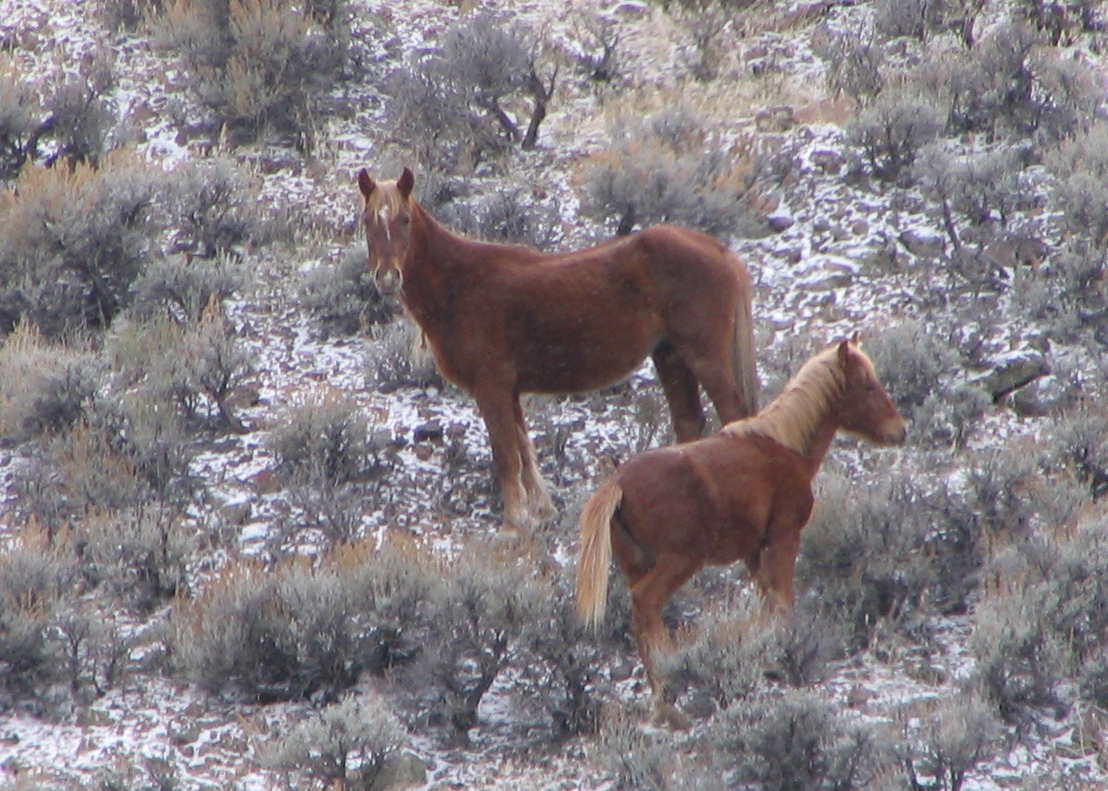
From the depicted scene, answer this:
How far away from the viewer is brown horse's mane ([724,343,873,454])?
280 inches

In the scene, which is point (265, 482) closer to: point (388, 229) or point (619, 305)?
point (388, 229)

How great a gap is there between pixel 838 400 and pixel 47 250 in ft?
20.7

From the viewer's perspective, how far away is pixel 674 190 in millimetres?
10930

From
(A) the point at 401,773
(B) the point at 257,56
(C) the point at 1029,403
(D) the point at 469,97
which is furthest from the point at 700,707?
(B) the point at 257,56

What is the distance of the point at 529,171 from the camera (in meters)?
12.7

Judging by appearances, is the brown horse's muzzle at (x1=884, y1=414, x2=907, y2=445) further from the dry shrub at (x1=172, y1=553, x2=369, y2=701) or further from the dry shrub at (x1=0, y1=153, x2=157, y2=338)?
the dry shrub at (x1=0, y1=153, x2=157, y2=338)

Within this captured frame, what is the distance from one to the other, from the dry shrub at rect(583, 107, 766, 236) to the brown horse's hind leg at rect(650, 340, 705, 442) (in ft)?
8.87

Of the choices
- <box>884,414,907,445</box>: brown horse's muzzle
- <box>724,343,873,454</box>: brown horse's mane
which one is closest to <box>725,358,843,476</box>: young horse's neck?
<box>724,343,873,454</box>: brown horse's mane

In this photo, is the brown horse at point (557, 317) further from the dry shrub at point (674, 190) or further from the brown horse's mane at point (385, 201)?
the dry shrub at point (674, 190)

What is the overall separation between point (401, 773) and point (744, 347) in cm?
327

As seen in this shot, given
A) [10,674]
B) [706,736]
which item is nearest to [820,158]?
[706,736]

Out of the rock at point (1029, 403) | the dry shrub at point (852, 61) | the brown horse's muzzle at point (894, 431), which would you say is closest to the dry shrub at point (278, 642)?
the brown horse's muzzle at point (894, 431)

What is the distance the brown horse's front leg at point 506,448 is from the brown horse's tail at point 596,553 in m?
1.59

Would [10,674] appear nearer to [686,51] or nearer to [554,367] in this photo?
[554,367]
